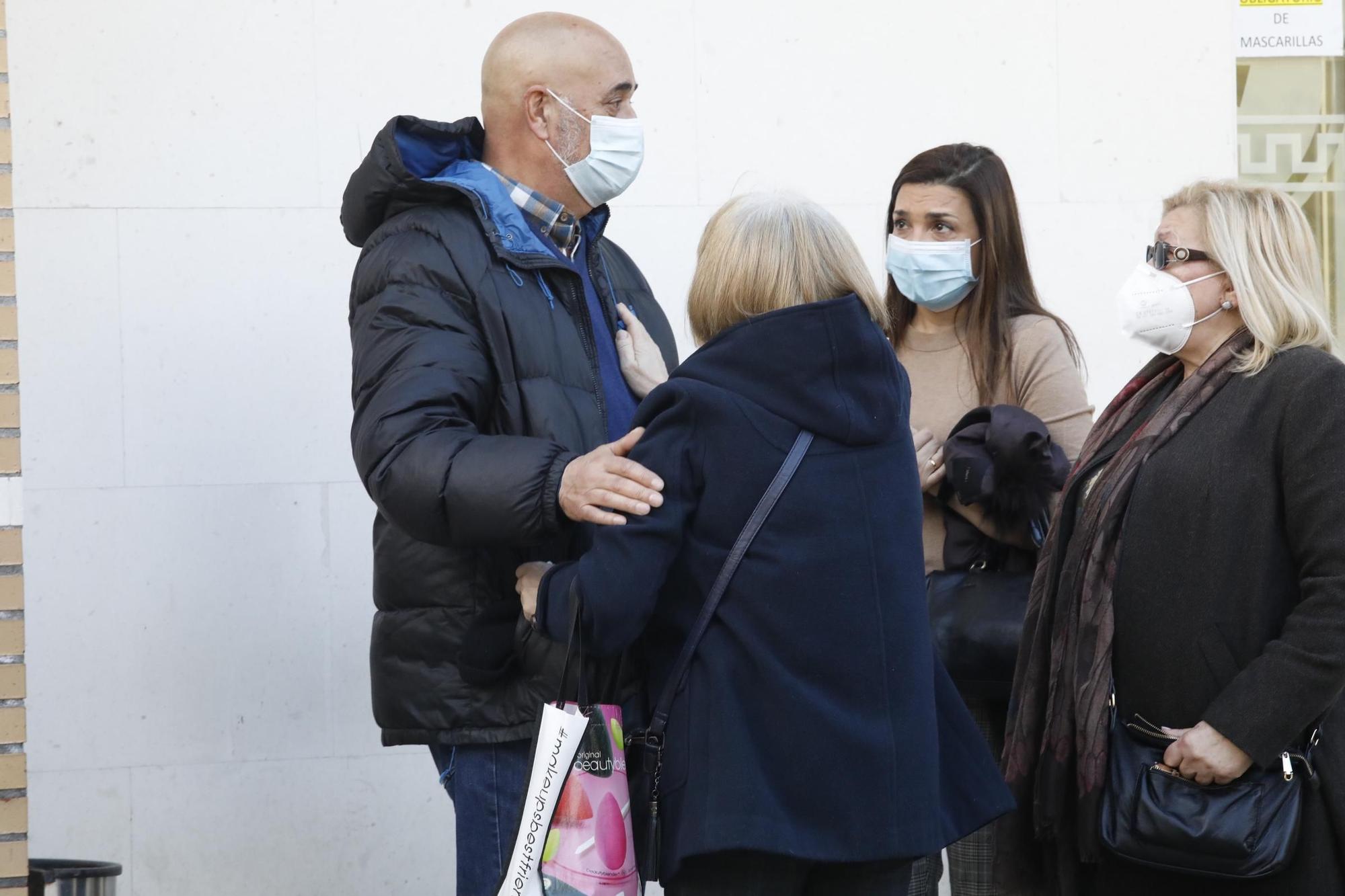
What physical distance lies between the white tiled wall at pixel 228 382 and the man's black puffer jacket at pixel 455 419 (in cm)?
160

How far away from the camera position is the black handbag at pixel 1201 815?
2506mm

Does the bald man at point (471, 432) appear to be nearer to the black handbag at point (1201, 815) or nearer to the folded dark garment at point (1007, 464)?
the folded dark garment at point (1007, 464)

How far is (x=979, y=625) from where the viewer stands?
10.0 ft

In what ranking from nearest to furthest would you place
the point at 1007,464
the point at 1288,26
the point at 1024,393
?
1. the point at 1007,464
2. the point at 1024,393
3. the point at 1288,26

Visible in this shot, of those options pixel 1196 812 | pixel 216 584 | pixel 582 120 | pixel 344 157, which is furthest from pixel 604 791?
pixel 344 157

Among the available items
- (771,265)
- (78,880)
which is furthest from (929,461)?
(78,880)

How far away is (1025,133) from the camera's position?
4605 mm

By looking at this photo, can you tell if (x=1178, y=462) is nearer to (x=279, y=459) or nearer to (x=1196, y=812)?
(x=1196, y=812)

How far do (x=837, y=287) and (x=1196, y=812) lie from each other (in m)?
1.14

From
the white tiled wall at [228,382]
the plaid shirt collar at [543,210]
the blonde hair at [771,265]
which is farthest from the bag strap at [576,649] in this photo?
the white tiled wall at [228,382]

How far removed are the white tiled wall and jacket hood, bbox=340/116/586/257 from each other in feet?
4.89

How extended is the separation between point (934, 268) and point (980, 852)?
Result: 4.34 ft

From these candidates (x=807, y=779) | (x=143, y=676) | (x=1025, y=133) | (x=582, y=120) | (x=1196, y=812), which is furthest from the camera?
(x=1025, y=133)

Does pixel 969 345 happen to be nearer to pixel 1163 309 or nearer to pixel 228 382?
pixel 1163 309
